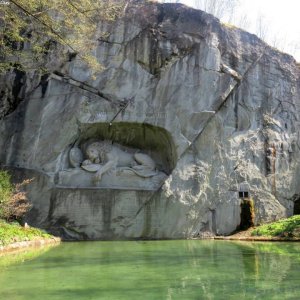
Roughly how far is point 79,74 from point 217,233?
7181mm

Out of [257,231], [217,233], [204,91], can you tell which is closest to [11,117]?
[204,91]

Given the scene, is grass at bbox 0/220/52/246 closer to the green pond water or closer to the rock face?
the rock face

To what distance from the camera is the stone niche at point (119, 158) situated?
1437 cm

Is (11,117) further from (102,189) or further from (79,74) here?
(102,189)

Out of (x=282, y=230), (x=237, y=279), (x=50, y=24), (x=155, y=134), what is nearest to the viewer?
(x=237, y=279)

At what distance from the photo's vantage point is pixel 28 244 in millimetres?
10578

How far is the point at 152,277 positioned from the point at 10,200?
7.28 m

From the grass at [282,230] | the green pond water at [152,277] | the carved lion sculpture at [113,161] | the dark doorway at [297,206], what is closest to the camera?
the green pond water at [152,277]

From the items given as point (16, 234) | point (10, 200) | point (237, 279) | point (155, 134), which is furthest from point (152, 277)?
point (155, 134)

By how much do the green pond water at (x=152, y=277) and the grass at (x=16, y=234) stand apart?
2123mm

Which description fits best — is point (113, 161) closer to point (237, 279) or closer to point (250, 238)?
point (250, 238)

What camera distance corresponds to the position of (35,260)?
7410 millimetres

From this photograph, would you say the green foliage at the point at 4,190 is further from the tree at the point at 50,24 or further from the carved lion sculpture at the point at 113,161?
the tree at the point at 50,24

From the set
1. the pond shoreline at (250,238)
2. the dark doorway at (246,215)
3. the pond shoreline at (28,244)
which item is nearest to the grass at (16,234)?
the pond shoreline at (28,244)
